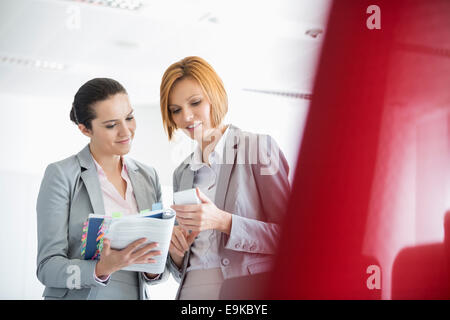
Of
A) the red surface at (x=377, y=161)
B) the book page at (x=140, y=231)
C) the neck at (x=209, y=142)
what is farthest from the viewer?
the red surface at (x=377, y=161)

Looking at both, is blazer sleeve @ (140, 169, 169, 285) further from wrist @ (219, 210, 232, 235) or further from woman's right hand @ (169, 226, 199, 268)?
wrist @ (219, 210, 232, 235)

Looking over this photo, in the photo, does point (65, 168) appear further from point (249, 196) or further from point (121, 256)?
Answer: point (249, 196)

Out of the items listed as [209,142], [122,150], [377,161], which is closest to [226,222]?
[209,142]

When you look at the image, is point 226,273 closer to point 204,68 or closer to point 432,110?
point 204,68

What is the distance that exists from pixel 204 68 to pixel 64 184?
730mm

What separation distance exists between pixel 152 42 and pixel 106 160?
1.86ft

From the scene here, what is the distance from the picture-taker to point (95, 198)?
78.7 inches

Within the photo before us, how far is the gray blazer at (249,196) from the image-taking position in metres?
2.07

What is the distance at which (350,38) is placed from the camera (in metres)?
2.44
